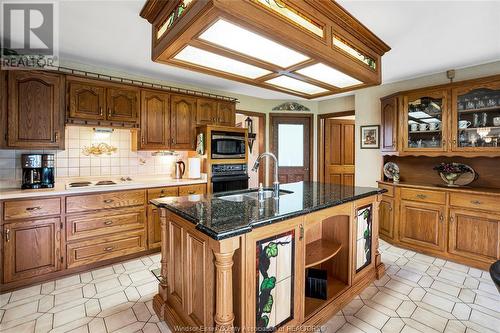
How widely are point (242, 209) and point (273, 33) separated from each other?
1.12 m

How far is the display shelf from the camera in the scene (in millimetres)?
1944

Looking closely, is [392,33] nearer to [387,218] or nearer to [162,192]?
Answer: [387,218]

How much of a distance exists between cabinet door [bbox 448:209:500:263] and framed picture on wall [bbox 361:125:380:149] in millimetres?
1482

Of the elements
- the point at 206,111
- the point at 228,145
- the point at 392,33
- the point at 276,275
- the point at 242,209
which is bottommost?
the point at 276,275

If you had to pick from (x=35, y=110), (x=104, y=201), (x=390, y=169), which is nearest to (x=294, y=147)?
(x=390, y=169)

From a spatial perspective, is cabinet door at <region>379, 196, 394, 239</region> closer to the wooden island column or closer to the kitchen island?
the kitchen island

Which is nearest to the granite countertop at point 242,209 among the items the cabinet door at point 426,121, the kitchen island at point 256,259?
the kitchen island at point 256,259

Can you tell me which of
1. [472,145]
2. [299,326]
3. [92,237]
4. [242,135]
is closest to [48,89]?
[92,237]

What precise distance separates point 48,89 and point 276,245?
2937mm

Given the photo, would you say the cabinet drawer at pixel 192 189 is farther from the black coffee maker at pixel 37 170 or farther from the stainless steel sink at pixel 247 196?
the black coffee maker at pixel 37 170

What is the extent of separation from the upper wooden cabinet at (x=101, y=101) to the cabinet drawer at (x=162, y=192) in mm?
961

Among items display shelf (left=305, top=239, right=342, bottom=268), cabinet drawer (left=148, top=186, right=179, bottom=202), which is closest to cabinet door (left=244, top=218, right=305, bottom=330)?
display shelf (left=305, top=239, right=342, bottom=268)

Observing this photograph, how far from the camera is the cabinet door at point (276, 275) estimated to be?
144cm

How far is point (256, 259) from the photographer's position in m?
1.45
